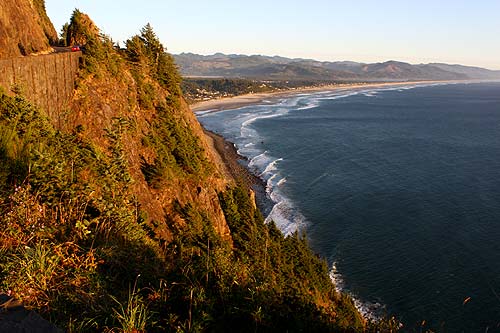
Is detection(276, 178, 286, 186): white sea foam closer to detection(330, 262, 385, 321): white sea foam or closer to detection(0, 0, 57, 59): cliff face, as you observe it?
detection(330, 262, 385, 321): white sea foam

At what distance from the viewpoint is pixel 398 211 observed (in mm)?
42531

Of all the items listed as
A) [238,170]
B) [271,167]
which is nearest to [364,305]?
[238,170]

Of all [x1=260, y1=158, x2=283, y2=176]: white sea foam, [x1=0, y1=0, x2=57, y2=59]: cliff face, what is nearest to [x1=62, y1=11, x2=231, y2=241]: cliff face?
[x1=0, y1=0, x2=57, y2=59]: cliff face

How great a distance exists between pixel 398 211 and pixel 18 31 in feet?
131

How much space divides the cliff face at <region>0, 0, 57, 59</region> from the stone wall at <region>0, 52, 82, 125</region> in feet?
5.94

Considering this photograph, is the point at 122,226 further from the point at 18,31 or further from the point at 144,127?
the point at 144,127

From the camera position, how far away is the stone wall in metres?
11.1

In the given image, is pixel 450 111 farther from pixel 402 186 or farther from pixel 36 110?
pixel 36 110

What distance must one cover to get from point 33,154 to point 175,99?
760 inches

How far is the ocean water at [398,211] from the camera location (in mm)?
27484

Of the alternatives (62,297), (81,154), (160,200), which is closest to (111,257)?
(62,297)

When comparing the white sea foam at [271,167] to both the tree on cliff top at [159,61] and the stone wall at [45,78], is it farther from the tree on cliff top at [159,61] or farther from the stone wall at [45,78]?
the stone wall at [45,78]

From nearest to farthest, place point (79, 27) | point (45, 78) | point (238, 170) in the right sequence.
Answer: point (45, 78), point (79, 27), point (238, 170)

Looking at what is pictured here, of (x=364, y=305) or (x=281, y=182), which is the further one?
(x=281, y=182)
